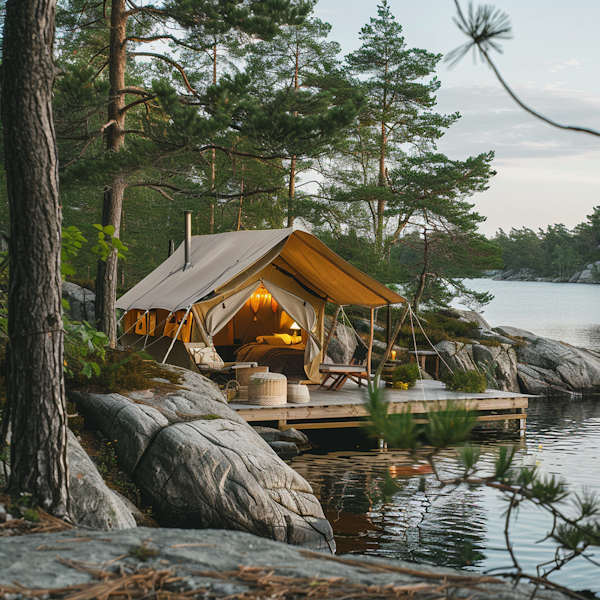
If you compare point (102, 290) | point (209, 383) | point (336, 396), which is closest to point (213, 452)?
point (209, 383)

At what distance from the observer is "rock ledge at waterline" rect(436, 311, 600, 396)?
15.3m

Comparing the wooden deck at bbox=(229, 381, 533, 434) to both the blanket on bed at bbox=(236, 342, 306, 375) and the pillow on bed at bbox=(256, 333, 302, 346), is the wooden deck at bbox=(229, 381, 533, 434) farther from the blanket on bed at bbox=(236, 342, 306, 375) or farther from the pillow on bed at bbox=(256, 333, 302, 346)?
the pillow on bed at bbox=(256, 333, 302, 346)

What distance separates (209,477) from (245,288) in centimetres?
553

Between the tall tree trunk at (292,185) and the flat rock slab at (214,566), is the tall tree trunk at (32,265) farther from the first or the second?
the tall tree trunk at (292,185)

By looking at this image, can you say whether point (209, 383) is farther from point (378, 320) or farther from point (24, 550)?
point (378, 320)

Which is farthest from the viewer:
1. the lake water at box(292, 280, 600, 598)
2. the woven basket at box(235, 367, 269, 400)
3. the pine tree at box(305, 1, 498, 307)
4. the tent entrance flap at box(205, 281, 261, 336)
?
the pine tree at box(305, 1, 498, 307)

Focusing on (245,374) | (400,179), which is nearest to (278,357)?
(245,374)

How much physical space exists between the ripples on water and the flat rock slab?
1.05 feet

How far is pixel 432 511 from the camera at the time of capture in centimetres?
600

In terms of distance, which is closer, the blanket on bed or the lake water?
the lake water

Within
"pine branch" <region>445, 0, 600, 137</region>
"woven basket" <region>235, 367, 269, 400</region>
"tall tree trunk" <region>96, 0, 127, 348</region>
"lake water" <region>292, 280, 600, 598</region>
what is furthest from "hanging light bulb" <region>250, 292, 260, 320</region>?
"pine branch" <region>445, 0, 600, 137</region>

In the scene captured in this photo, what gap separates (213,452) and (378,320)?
1447cm

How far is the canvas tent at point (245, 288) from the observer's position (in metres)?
9.59

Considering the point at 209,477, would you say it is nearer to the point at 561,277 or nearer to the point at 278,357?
the point at 278,357
